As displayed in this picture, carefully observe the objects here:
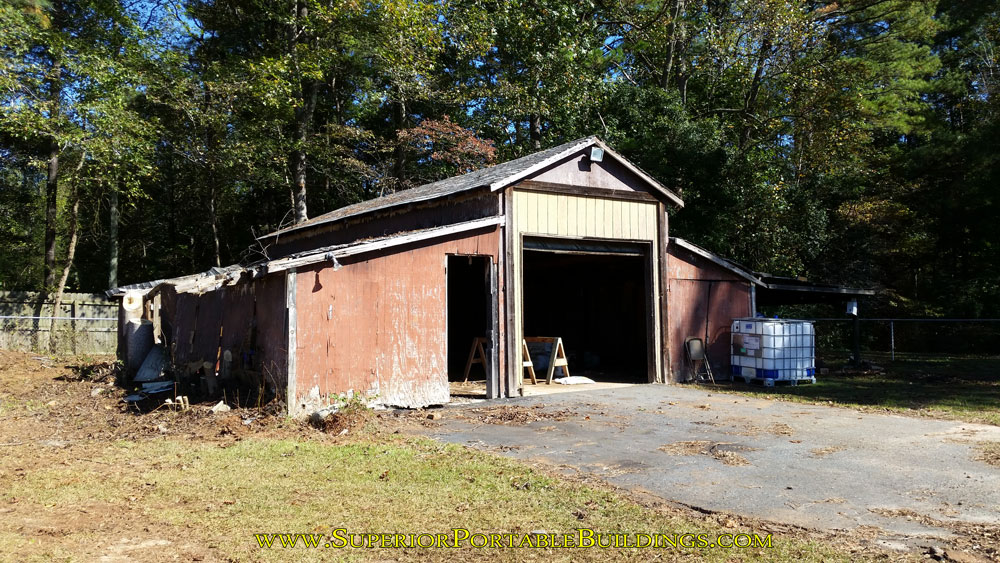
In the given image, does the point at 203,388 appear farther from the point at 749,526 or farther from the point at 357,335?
the point at 749,526

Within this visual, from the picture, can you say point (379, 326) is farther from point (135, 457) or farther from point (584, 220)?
point (584, 220)

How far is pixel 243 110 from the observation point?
24734 mm

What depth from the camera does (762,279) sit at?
18.5 m

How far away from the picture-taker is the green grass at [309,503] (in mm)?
4809

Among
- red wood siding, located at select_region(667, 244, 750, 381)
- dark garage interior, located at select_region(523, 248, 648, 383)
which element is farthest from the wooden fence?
red wood siding, located at select_region(667, 244, 750, 381)

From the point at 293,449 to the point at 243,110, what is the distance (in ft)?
64.8

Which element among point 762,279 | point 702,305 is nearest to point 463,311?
point 702,305

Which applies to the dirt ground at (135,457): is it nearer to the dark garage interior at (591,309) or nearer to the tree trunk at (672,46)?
the dark garage interior at (591,309)

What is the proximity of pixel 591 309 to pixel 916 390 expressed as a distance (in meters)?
9.11

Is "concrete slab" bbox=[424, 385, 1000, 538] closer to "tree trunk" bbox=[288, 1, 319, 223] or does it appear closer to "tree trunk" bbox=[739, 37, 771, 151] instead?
"tree trunk" bbox=[288, 1, 319, 223]

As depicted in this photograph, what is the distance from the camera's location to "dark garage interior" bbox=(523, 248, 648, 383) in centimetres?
1920

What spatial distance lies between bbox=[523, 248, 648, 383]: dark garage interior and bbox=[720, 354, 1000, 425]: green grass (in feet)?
14.6

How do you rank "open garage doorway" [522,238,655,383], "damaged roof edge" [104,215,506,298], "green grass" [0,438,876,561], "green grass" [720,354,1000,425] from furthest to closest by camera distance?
"open garage doorway" [522,238,655,383]
"green grass" [720,354,1000,425]
"damaged roof edge" [104,215,506,298]
"green grass" [0,438,876,561]

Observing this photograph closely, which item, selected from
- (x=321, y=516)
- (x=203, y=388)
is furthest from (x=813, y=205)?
(x=321, y=516)
